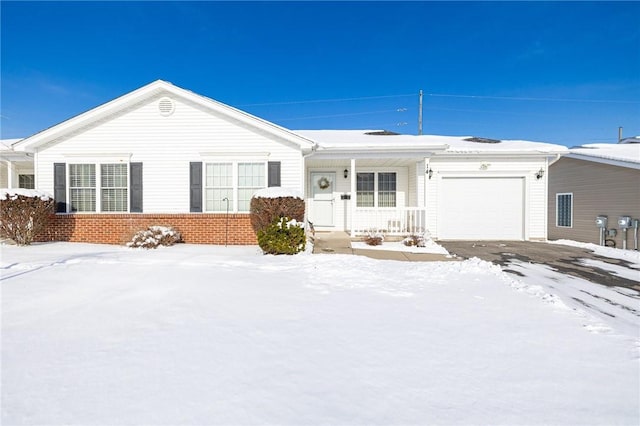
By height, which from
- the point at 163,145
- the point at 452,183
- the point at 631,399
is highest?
the point at 163,145

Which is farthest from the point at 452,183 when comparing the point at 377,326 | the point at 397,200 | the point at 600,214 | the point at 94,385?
the point at 94,385

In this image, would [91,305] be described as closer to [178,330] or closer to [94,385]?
[178,330]

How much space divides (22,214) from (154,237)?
3.49m

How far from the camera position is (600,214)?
36.3 feet

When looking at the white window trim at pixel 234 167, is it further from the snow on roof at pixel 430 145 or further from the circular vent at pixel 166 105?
the snow on roof at pixel 430 145

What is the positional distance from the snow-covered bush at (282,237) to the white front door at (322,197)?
4450mm

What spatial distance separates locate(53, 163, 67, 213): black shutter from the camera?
954 cm

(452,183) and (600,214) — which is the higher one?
(452,183)

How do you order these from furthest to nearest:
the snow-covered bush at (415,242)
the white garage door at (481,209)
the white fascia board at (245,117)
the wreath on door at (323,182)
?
1. the wreath on door at (323,182)
2. the white garage door at (481,209)
3. the white fascia board at (245,117)
4. the snow-covered bush at (415,242)

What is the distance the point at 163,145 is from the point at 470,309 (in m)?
9.36

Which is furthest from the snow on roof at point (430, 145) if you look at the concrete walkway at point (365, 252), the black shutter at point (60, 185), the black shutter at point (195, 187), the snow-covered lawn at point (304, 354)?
the black shutter at point (60, 185)

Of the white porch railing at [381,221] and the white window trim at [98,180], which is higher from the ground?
the white window trim at [98,180]

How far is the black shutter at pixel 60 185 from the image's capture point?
9.54 m

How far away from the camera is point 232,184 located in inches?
379
